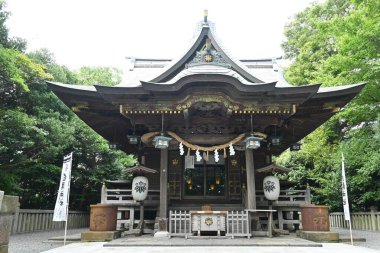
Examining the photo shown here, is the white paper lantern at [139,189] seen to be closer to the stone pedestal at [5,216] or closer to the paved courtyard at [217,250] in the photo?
the paved courtyard at [217,250]

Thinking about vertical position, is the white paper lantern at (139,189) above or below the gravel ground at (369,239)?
above

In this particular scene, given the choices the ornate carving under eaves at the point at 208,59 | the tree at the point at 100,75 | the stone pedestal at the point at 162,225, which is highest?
the tree at the point at 100,75

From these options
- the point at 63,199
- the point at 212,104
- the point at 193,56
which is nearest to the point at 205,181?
the point at 212,104

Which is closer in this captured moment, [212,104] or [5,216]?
[5,216]

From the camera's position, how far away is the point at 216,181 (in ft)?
43.0

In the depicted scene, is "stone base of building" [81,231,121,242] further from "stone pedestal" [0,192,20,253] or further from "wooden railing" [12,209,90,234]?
"stone pedestal" [0,192,20,253]

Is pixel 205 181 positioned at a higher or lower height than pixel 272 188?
higher

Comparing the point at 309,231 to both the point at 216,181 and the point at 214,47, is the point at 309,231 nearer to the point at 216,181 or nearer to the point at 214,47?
the point at 216,181

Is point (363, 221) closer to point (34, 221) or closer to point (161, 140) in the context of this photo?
point (161, 140)

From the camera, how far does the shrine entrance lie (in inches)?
509

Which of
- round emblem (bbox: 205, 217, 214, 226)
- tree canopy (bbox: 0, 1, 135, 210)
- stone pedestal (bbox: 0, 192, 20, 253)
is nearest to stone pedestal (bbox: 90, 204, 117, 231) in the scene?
round emblem (bbox: 205, 217, 214, 226)

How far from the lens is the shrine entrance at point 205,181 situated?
42.4 feet

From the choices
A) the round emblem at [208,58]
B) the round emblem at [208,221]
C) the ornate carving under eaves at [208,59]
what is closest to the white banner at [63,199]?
the round emblem at [208,221]

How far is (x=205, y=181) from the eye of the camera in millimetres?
12969
